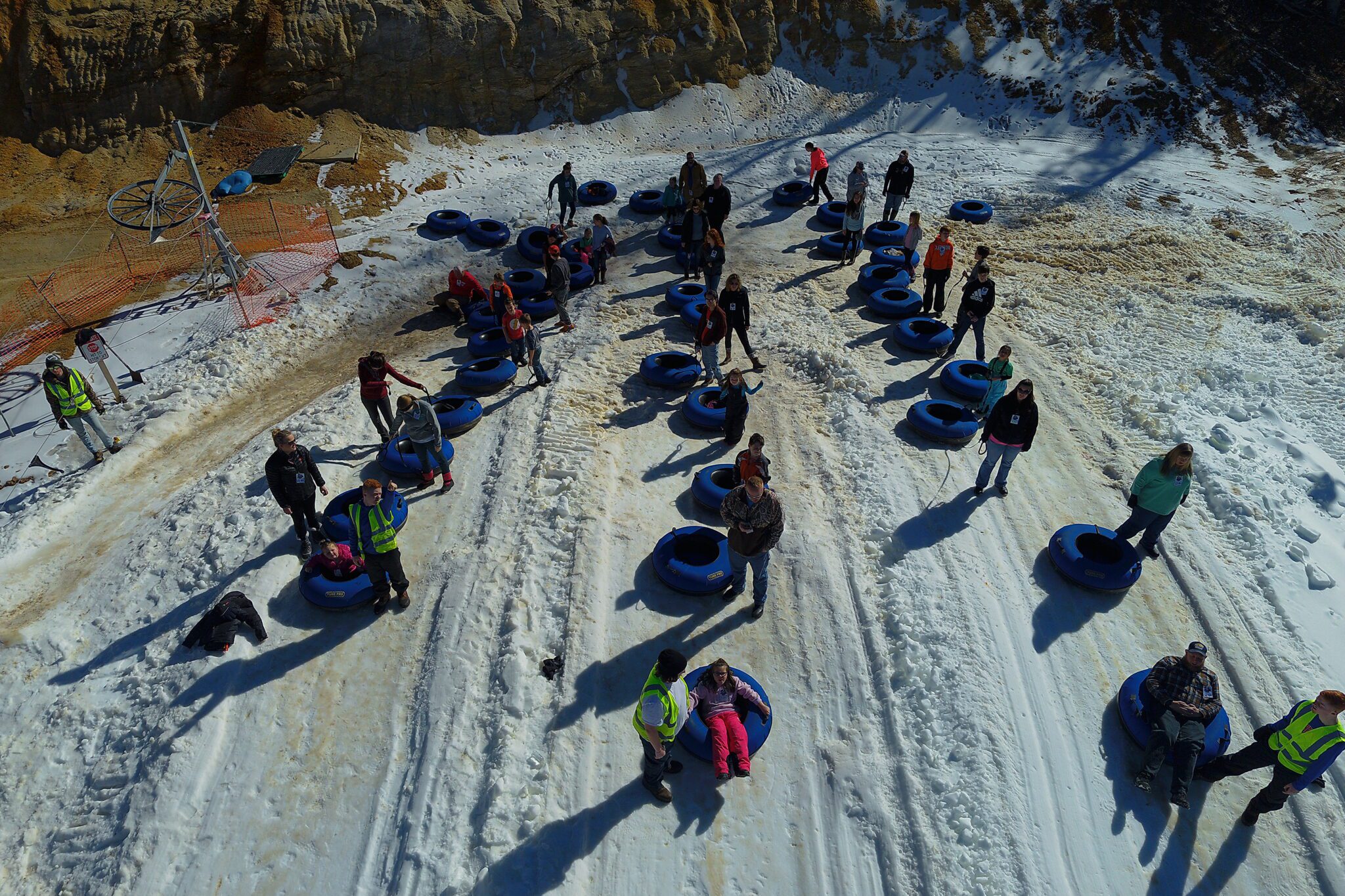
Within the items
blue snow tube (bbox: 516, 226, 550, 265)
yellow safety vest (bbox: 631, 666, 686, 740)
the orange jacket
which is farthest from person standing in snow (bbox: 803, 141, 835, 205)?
yellow safety vest (bbox: 631, 666, 686, 740)

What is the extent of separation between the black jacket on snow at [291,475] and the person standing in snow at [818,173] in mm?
14247

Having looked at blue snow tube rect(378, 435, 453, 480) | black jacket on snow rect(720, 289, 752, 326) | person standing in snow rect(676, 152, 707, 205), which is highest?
person standing in snow rect(676, 152, 707, 205)

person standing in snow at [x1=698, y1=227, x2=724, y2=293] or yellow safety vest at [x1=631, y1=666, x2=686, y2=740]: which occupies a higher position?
person standing in snow at [x1=698, y1=227, x2=724, y2=293]

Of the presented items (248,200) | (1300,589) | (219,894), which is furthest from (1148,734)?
(248,200)

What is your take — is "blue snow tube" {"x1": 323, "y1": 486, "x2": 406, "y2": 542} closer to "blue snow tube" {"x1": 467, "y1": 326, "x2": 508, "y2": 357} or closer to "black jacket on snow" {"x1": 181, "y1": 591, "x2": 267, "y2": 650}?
"black jacket on snow" {"x1": 181, "y1": 591, "x2": 267, "y2": 650}

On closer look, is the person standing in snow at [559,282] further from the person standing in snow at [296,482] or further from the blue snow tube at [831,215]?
the blue snow tube at [831,215]

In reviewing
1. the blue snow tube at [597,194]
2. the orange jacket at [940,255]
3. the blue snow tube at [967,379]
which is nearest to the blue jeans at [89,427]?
the blue snow tube at [597,194]

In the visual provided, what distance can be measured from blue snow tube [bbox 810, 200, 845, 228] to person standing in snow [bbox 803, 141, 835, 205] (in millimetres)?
1060

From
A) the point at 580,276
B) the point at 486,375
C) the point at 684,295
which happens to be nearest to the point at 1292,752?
the point at 486,375

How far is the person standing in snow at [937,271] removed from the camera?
1317 cm

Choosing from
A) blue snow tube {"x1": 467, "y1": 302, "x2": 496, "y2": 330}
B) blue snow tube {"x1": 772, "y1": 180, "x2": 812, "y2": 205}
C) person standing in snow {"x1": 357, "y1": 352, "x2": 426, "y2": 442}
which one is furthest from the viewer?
blue snow tube {"x1": 772, "y1": 180, "x2": 812, "y2": 205}

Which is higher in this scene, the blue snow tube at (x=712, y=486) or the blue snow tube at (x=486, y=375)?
the blue snow tube at (x=486, y=375)

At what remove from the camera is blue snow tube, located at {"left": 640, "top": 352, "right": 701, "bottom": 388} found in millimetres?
12430

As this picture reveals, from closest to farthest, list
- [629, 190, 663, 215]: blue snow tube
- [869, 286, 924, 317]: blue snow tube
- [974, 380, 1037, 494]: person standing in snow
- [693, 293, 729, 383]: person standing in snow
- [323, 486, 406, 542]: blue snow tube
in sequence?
[974, 380, 1037, 494]: person standing in snow
[323, 486, 406, 542]: blue snow tube
[693, 293, 729, 383]: person standing in snow
[869, 286, 924, 317]: blue snow tube
[629, 190, 663, 215]: blue snow tube
